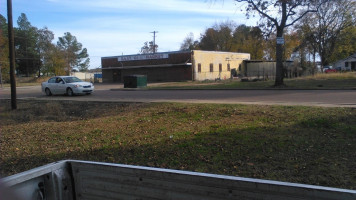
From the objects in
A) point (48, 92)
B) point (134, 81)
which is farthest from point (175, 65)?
point (48, 92)

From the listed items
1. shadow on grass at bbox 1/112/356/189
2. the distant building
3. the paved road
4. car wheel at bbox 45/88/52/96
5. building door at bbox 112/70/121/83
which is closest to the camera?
shadow on grass at bbox 1/112/356/189

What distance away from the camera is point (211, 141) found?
686 centimetres

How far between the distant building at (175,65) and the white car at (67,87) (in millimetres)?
25762

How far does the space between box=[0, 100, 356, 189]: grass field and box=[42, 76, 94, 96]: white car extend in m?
10.3

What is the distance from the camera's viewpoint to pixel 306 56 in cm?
7538

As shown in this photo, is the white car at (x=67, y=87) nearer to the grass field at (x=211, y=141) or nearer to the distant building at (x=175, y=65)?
the grass field at (x=211, y=141)

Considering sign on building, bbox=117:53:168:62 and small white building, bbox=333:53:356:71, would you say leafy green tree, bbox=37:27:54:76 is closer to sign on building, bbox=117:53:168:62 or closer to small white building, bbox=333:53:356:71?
sign on building, bbox=117:53:168:62

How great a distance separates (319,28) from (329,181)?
5777cm

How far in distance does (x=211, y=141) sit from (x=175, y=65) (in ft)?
138

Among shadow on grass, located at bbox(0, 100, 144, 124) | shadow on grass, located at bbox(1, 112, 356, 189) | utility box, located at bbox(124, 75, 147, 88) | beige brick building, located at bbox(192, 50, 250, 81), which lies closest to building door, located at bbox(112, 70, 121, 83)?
beige brick building, located at bbox(192, 50, 250, 81)

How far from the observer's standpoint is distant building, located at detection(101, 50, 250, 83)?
47750 millimetres

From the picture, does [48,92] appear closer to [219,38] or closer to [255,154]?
[255,154]

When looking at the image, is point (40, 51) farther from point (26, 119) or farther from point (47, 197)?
point (47, 197)

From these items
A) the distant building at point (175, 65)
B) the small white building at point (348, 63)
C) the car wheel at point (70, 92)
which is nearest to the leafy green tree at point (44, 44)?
the distant building at point (175, 65)
